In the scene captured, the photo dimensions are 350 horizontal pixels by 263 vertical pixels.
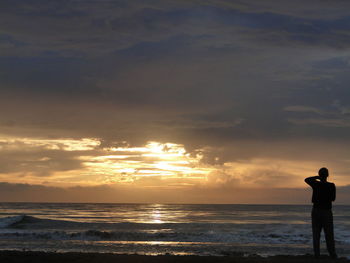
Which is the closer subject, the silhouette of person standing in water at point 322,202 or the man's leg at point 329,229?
the silhouette of person standing in water at point 322,202

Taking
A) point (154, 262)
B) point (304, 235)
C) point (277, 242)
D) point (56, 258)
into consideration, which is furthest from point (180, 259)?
point (304, 235)

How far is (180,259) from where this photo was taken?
38.2 feet

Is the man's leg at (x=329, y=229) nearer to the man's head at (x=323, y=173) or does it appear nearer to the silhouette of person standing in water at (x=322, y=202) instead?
the silhouette of person standing in water at (x=322, y=202)

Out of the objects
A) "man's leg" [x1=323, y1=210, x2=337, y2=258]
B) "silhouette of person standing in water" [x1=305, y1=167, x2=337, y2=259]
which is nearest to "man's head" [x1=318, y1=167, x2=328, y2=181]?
"silhouette of person standing in water" [x1=305, y1=167, x2=337, y2=259]

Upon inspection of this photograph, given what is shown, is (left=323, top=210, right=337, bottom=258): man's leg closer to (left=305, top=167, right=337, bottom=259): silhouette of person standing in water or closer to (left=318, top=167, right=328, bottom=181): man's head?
(left=305, top=167, right=337, bottom=259): silhouette of person standing in water

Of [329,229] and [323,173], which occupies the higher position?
[323,173]

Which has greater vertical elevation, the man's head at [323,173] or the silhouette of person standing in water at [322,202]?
the man's head at [323,173]

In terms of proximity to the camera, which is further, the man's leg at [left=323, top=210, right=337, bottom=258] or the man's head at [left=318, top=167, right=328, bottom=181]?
the man's leg at [left=323, top=210, right=337, bottom=258]

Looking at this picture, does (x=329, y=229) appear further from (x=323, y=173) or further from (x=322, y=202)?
(x=323, y=173)

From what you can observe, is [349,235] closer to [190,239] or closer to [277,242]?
[277,242]

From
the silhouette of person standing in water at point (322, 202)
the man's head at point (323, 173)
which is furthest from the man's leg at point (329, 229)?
the man's head at point (323, 173)

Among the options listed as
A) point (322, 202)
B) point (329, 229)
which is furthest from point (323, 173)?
point (329, 229)

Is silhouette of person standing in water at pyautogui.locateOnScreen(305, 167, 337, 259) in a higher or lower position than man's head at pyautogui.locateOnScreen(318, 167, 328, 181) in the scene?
lower

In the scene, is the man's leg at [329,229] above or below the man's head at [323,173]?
below
